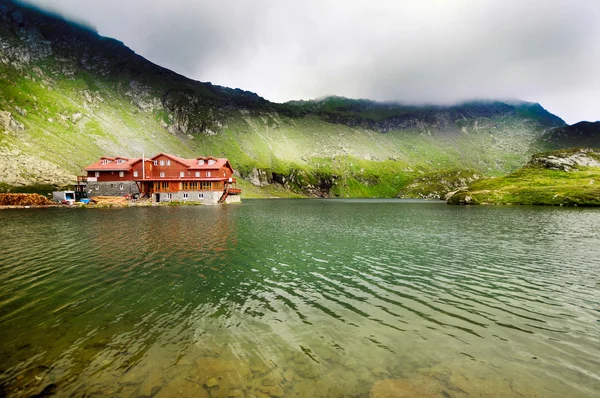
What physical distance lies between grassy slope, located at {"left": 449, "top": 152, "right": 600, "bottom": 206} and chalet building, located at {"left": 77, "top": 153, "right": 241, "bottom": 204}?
10794 centimetres

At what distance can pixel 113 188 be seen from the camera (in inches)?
4459

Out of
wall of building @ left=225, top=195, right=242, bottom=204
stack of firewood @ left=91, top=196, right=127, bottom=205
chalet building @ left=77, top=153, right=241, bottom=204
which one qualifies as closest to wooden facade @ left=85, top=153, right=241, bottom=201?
chalet building @ left=77, top=153, right=241, bottom=204

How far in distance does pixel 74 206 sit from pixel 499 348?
4516 inches

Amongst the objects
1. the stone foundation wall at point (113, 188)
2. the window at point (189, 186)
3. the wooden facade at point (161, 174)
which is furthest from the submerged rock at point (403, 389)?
the stone foundation wall at point (113, 188)

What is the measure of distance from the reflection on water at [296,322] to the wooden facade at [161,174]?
8618cm

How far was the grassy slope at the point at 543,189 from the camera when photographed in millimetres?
103625

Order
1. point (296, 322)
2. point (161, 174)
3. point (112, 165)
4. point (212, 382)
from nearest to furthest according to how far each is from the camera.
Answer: point (212, 382) → point (296, 322) → point (112, 165) → point (161, 174)

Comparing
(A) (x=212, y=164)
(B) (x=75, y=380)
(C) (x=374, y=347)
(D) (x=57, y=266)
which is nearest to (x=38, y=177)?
(A) (x=212, y=164)

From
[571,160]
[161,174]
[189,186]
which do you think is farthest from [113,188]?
[571,160]

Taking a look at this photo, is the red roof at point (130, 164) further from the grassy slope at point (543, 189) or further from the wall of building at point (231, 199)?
the grassy slope at point (543, 189)

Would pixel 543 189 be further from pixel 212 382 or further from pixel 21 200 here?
pixel 21 200

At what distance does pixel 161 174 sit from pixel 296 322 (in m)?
119

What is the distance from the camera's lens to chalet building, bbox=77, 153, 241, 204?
113 metres

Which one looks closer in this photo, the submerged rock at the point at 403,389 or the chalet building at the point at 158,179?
the submerged rock at the point at 403,389
